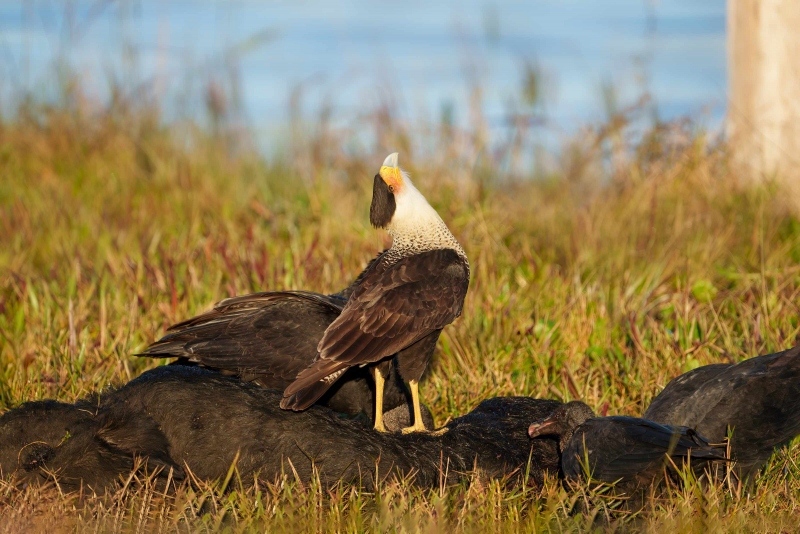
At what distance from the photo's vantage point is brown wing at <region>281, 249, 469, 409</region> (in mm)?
4129

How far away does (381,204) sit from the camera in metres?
4.56

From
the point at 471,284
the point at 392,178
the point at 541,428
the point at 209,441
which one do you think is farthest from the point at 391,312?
the point at 471,284

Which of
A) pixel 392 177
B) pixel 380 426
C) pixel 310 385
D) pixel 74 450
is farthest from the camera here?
pixel 392 177

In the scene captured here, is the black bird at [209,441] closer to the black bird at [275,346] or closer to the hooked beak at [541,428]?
the hooked beak at [541,428]

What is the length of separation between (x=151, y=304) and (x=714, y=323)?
3.42 m

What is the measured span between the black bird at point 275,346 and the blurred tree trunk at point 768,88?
4.26m

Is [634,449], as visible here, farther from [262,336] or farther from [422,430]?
[262,336]

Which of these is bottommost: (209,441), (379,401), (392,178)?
(379,401)

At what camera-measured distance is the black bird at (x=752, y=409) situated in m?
4.04

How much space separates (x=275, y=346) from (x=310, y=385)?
2.26ft

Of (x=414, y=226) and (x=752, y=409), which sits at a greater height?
(x=414, y=226)

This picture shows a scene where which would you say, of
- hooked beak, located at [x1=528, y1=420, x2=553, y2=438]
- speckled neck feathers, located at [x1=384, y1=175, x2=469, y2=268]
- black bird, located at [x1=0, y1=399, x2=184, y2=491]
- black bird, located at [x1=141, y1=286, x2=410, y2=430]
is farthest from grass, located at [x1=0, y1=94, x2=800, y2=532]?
speckled neck feathers, located at [x1=384, y1=175, x2=469, y2=268]

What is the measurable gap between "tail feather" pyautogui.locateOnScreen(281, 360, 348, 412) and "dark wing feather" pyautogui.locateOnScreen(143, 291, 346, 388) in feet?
1.17

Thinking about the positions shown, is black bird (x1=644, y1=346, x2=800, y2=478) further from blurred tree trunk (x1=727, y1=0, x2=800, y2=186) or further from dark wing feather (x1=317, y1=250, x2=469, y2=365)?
blurred tree trunk (x1=727, y1=0, x2=800, y2=186)
